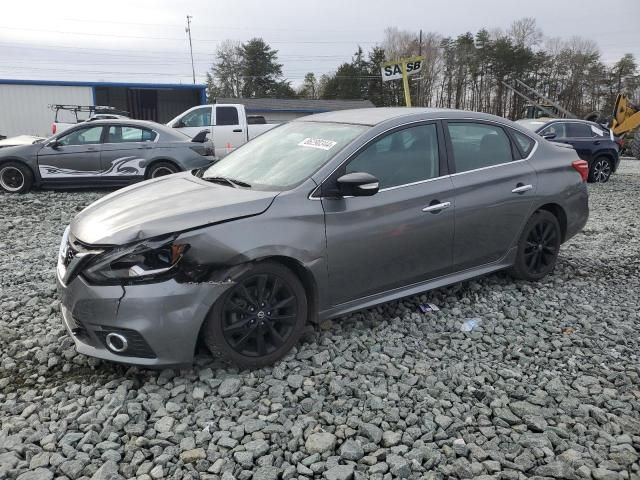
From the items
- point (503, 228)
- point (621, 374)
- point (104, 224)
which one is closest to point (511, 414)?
point (621, 374)

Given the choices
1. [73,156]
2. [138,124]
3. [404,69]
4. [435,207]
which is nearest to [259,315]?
[435,207]

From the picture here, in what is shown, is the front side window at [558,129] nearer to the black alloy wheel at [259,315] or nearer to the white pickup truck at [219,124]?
the white pickup truck at [219,124]

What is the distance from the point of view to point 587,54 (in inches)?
2255

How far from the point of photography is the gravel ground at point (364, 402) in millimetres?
2586

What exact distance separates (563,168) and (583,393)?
2557 millimetres

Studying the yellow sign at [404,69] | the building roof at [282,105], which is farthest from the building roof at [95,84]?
the yellow sign at [404,69]

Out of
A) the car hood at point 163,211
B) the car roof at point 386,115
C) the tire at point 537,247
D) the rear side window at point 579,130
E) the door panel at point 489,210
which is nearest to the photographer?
the car hood at point 163,211

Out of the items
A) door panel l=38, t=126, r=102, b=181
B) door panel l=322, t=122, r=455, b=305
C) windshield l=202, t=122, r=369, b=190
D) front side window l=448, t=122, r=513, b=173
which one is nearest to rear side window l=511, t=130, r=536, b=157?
front side window l=448, t=122, r=513, b=173

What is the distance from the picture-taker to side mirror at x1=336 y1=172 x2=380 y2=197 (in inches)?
136

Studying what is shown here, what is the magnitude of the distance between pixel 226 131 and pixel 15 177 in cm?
621

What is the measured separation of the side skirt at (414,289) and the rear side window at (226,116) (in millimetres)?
11549

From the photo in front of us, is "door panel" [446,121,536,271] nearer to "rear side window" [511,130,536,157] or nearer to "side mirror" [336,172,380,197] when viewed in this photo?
"rear side window" [511,130,536,157]

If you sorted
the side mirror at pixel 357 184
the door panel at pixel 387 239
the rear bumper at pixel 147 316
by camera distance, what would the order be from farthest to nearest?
the door panel at pixel 387 239
the side mirror at pixel 357 184
the rear bumper at pixel 147 316

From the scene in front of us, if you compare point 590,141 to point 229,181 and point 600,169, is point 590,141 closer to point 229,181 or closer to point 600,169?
point 600,169
